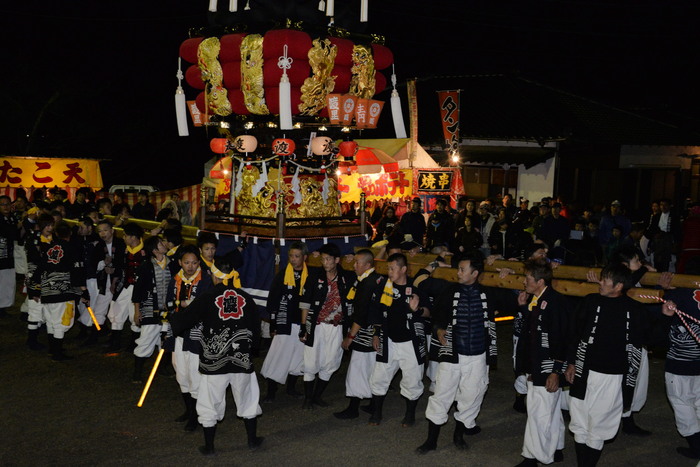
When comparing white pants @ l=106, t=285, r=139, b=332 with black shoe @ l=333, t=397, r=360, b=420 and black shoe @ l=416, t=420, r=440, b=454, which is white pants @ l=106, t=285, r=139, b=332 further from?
black shoe @ l=416, t=420, r=440, b=454

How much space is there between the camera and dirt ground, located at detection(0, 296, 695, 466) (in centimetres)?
633

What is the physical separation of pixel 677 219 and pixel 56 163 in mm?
19546

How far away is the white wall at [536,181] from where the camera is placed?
23.0m

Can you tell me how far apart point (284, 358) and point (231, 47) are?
497 centimetres

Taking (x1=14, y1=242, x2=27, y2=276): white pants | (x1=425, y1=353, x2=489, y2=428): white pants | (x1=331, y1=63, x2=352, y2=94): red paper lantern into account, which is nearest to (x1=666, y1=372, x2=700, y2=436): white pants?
(x1=425, y1=353, x2=489, y2=428): white pants

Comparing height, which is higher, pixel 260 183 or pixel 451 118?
pixel 451 118

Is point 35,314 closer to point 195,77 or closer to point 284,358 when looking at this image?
point 284,358

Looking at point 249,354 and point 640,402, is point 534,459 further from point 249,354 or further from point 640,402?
point 249,354

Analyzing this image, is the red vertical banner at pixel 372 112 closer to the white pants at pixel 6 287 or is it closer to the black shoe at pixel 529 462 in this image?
the black shoe at pixel 529 462

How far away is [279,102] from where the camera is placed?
9852 mm

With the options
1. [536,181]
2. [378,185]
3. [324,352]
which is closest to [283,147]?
[324,352]

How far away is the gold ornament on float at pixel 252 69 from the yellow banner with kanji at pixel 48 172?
1540 centimetres

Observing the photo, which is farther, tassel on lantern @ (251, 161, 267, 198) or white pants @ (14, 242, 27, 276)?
white pants @ (14, 242, 27, 276)

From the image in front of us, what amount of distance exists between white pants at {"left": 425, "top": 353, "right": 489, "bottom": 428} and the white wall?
57.4 feet
